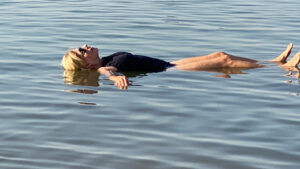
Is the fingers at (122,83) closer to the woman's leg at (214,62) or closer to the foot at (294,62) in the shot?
the woman's leg at (214,62)

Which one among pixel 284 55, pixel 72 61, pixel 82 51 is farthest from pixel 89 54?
pixel 284 55

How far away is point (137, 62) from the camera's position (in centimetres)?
1159

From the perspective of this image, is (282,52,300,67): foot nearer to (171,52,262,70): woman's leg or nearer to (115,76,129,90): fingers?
(171,52,262,70): woman's leg

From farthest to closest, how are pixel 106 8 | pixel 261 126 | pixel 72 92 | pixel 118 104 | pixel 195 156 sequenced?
pixel 106 8
pixel 72 92
pixel 118 104
pixel 261 126
pixel 195 156

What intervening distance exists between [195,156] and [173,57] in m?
6.10

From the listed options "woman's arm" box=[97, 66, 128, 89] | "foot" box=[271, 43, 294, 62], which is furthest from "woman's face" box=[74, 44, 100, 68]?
"foot" box=[271, 43, 294, 62]

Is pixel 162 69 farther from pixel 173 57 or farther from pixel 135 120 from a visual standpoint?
pixel 135 120

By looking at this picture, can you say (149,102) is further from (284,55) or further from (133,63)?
(284,55)

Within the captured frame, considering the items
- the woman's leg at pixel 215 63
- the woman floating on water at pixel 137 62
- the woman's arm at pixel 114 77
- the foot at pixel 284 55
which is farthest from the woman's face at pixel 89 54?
the foot at pixel 284 55

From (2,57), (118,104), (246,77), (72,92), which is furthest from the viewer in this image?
(2,57)

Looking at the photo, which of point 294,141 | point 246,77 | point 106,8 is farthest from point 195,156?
point 106,8

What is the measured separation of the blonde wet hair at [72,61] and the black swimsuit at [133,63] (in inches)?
16.4

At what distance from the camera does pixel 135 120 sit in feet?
27.5

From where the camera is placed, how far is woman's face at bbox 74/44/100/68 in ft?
37.4
